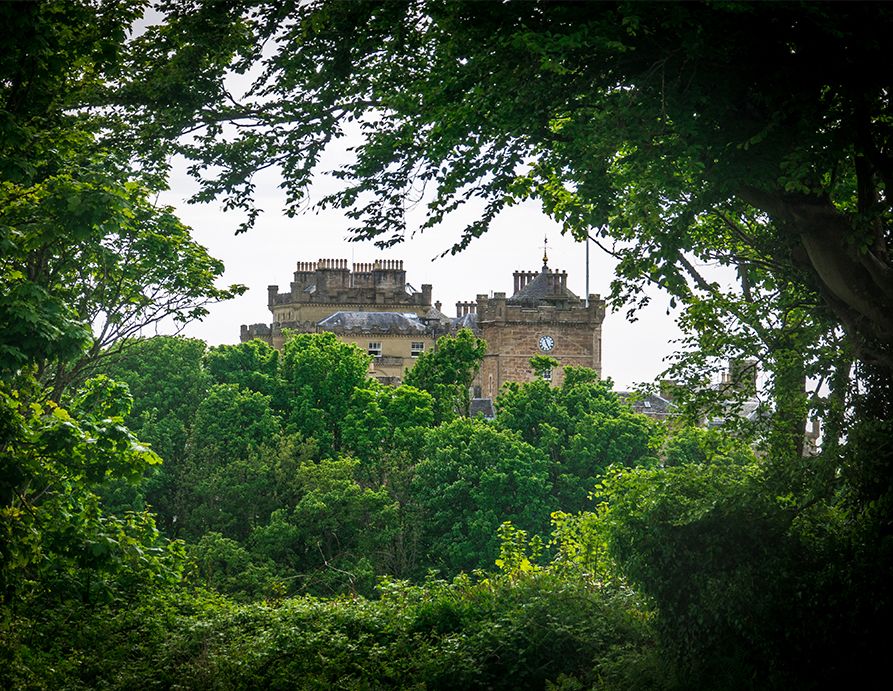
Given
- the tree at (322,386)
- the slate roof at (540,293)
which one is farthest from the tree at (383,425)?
the slate roof at (540,293)

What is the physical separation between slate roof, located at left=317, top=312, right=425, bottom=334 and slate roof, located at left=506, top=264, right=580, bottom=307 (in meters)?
8.39

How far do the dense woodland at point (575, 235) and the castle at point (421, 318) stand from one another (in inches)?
2508

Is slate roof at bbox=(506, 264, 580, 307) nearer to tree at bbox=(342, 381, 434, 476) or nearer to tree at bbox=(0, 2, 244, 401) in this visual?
tree at bbox=(342, 381, 434, 476)

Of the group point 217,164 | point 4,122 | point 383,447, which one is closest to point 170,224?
point 217,164

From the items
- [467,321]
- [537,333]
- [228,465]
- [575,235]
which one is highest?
[467,321]

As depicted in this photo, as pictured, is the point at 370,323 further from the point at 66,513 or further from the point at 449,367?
the point at 66,513

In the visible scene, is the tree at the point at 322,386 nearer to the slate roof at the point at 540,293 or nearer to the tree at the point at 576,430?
the tree at the point at 576,430

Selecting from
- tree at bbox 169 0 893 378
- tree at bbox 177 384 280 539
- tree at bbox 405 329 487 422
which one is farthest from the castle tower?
tree at bbox 169 0 893 378

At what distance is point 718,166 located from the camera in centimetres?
1348

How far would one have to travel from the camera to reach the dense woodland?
13.3m

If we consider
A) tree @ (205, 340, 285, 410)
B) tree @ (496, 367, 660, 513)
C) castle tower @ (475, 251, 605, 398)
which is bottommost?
tree @ (496, 367, 660, 513)

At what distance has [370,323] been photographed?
95625mm

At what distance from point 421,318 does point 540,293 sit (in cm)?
1100

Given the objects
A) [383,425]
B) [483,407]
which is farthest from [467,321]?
[383,425]
